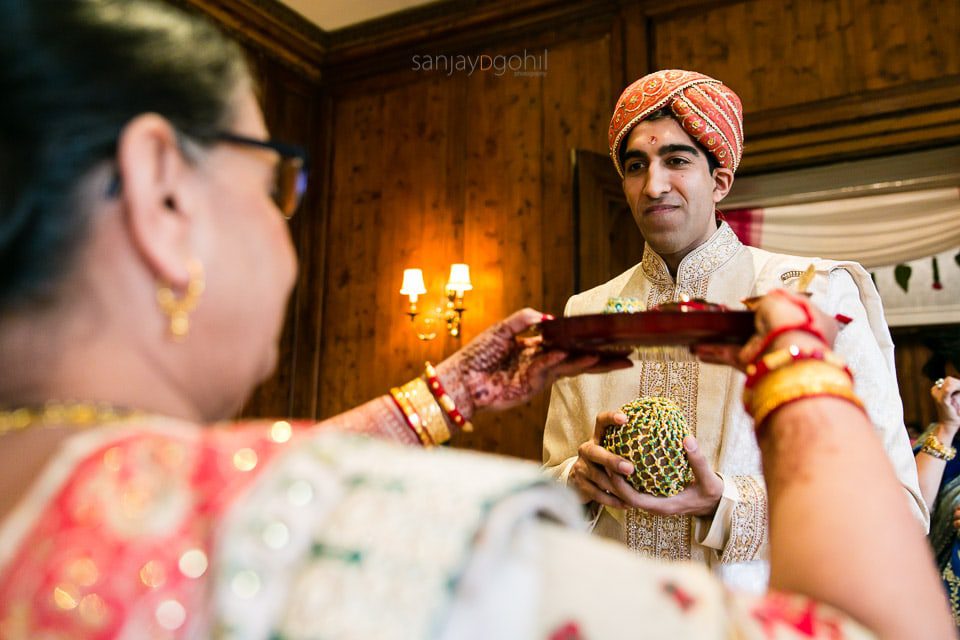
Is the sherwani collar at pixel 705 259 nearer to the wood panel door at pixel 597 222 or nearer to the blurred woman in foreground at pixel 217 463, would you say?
the blurred woman in foreground at pixel 217 463

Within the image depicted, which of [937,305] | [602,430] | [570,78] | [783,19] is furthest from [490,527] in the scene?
[937,305]

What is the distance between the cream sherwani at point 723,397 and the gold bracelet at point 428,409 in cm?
64

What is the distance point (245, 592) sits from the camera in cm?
41

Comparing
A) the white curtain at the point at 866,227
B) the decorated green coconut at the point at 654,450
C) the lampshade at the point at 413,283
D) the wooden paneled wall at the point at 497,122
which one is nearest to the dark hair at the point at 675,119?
the decorated green coconut at the point at 654,450

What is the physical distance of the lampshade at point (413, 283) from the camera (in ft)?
15.7

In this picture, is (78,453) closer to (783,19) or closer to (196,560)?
(196,560)

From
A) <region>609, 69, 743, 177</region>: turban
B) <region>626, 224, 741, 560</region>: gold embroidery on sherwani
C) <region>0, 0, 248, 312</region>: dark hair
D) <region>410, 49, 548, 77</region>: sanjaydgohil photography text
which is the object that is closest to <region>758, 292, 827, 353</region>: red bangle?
<region>0, 0, 248, 312</region>: dark hair

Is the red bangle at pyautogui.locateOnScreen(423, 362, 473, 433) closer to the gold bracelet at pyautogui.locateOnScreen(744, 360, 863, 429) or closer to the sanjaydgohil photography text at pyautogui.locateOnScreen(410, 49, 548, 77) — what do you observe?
the gold bracelet at pyautogui.locateOnScreen(744, 360, 863, 429)

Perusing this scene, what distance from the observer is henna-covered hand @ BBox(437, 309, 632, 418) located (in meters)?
1.14

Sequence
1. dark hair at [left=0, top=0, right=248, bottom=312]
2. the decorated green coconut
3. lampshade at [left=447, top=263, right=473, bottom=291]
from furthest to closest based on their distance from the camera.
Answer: lampshade at [left=447, top=263, right=473, bottom=291], the decorated green coconut, dark hair at [left=0, top=0, right=248, bottom=312]

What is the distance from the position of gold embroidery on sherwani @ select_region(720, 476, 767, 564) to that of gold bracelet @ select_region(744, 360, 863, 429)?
84cm

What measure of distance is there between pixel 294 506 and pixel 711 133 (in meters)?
1.68

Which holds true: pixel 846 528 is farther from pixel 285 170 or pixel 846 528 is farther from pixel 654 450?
pixel 654 450

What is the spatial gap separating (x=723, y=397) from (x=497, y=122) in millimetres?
3576
